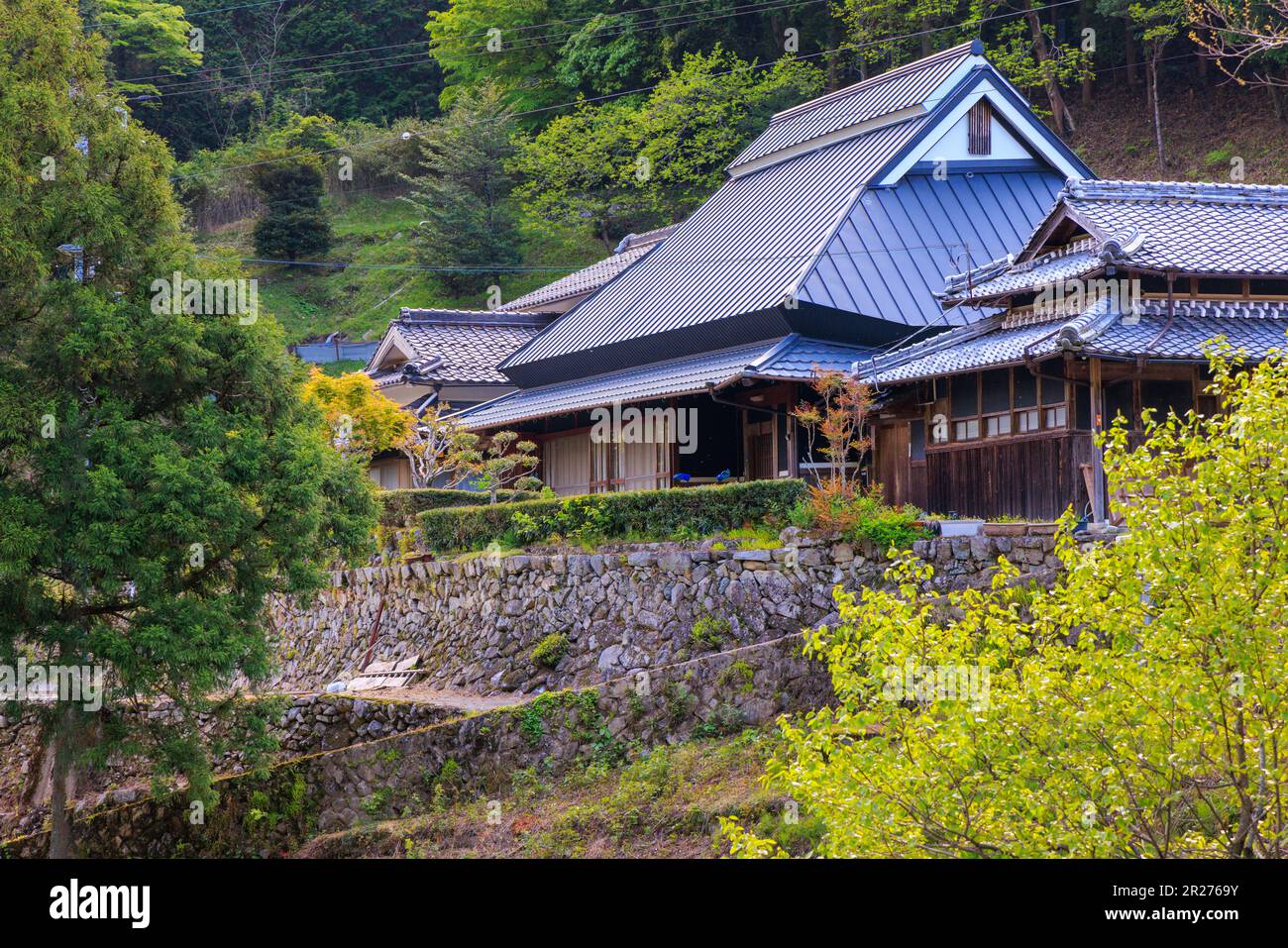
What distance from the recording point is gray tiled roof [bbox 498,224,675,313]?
43.8 meters

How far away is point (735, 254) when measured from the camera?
34.6 meters

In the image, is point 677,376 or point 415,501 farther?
point 415,501

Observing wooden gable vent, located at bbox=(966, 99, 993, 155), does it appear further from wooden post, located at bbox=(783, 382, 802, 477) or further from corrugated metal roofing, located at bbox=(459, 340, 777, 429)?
wooden post, located at bbox=(783, 382, 802, 477)

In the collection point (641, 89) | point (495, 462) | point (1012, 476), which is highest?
point (641, 89)

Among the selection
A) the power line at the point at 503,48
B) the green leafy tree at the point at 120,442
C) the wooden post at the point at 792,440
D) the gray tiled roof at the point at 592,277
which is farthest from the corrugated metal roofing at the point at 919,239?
the power line at the point at 503,48

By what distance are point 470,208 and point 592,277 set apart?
16.8m

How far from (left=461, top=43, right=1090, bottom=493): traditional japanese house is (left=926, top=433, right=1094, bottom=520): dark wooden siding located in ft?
11.1

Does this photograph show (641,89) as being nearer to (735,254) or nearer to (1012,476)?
(735,254)

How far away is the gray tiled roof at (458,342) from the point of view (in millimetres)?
40312

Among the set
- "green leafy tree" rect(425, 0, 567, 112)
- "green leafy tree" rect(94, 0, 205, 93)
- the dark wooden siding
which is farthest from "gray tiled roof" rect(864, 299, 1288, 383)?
"green leafy tree" rect(94, 0, 205, 93)

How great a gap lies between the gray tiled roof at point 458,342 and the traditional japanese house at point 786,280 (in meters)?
2.37

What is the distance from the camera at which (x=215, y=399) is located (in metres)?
21.5

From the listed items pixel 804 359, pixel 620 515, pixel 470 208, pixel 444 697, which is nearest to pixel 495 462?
pixel 620 515

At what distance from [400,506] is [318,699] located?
6674 mm
